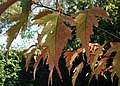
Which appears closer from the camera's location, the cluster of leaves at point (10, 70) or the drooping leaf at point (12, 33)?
the drooping leaf at point (12, 33)

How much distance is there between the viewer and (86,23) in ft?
1.82

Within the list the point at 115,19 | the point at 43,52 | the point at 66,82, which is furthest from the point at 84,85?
the point at 43,52

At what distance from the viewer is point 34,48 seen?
79 cm

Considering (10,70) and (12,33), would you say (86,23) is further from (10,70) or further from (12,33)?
(10,70)

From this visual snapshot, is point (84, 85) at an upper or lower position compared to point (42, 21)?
lower

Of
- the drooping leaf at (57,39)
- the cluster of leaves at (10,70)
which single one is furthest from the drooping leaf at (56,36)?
the cluster of leaves at (10,70)

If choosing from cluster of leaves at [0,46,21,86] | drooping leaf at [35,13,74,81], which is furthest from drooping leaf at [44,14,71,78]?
cluster of leaves at [0,46,21,86]

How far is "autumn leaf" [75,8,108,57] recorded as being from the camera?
536 mm

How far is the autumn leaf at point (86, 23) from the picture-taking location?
54 centimetres

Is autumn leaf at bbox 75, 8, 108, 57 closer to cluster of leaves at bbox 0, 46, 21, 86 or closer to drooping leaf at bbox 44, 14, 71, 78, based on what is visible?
drooping leaf at bbox 44, 14, 71, 78

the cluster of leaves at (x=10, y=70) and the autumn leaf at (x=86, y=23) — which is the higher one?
the autumn leaf at (x=86, y=23)

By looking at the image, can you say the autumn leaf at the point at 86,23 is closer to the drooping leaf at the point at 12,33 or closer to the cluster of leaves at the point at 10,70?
the drooping leaf at the point at 12,33

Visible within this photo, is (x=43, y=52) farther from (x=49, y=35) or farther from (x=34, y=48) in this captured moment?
(x=49, y=35)

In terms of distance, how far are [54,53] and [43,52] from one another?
0.29 meters
